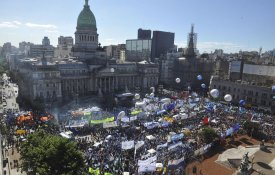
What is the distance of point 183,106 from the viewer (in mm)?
62188

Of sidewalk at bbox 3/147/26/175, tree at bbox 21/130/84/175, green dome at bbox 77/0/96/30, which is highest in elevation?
green dome at bbox 77/0/96/30

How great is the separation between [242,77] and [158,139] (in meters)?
57.5

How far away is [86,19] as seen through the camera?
9075 centimetres

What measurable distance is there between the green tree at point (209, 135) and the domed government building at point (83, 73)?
140ft

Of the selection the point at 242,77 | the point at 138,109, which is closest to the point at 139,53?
the point at 242,77

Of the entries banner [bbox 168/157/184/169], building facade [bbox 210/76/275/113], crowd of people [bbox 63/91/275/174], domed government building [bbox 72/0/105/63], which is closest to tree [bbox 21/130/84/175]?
crowd of people [bbox 63/91/275/174]

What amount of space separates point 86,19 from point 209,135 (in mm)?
65782

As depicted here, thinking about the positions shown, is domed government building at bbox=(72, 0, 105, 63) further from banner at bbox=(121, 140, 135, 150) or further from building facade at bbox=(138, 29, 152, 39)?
building facade at bbox=(138, 29, 152, 39)

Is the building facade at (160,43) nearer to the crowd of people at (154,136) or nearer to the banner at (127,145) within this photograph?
the crowd of people at (154,136)

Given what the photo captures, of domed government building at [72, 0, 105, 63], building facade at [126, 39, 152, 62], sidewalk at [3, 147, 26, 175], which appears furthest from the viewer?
building facade at [126, 39, 152, 62]

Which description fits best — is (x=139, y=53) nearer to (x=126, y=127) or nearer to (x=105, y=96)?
(x=105, y=96)

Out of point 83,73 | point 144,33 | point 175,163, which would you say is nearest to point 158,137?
point 175,163

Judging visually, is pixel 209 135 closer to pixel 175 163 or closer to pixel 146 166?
pixel 175 163

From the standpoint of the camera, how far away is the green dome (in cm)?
9038
